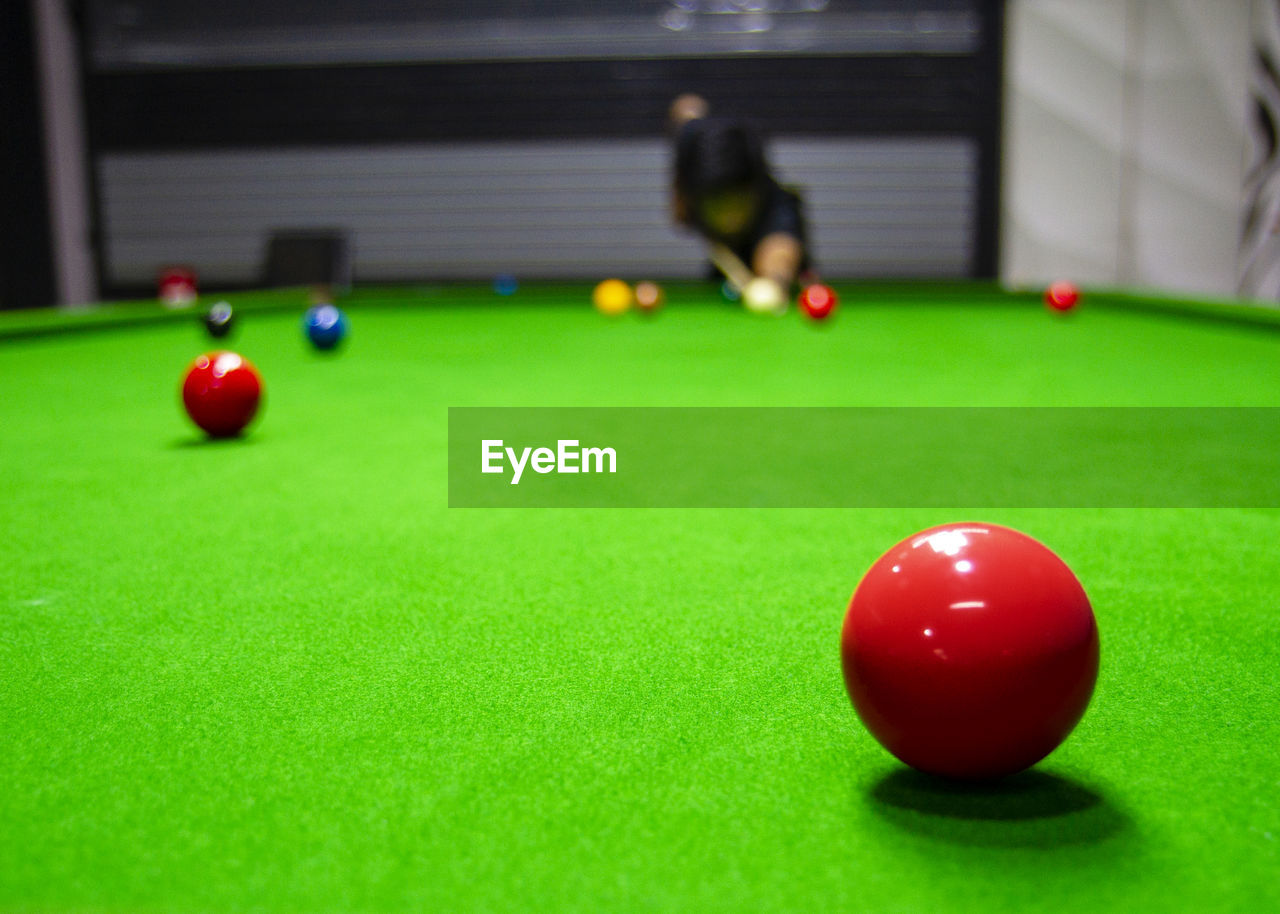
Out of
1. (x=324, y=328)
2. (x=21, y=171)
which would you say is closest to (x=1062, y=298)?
(x=324, y=328)

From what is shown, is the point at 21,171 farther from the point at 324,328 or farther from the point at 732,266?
the point at 324,328

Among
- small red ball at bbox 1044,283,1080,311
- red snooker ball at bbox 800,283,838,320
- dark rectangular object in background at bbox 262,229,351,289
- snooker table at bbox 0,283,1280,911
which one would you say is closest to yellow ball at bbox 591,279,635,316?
red snooker ball at bbox 800,283,838,320

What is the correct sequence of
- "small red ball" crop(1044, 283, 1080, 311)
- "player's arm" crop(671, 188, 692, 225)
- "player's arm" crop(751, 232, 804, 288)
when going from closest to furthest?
1. "small red ball" crop(1044, 283, 1080, 311)
2. "player's arm" crop(751, 232, 804, 288)
3. "player's arm" crop(671, 188, 692, 225)

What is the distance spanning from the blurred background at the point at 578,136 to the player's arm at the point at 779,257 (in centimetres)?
260

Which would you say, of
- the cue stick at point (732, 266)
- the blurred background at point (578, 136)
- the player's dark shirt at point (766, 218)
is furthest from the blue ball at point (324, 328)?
the blurred background at point (578, 136)

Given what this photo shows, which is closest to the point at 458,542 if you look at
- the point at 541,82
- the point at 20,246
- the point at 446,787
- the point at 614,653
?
Answer: the point at 614,653

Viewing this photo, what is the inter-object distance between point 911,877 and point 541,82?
939 cm

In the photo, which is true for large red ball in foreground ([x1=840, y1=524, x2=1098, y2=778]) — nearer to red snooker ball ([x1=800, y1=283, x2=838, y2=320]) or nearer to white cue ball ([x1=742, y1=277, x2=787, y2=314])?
red snooker ball ([x1=800, y1=283, x2=838, y2=320])

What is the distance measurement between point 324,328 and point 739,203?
3.48m

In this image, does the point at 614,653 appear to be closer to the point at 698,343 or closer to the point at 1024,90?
the point at 698,343

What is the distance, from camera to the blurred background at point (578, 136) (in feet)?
30.5

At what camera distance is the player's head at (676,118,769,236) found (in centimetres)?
736

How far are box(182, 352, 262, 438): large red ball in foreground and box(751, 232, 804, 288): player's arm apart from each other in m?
4.43

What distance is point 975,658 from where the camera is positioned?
3.33 ft
